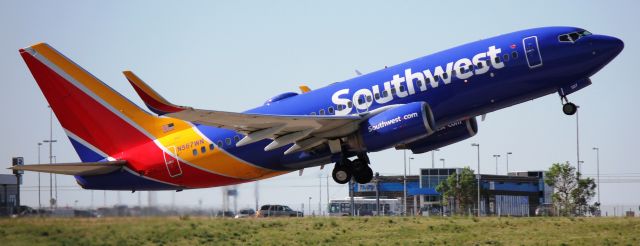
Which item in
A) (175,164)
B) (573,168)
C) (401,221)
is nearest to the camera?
(175,164)

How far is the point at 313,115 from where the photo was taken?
146ft

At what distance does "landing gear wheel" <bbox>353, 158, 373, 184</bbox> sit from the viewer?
152 feet

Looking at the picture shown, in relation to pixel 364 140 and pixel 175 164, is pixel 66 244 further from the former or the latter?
pixel 364 140

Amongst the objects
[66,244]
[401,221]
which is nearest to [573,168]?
[401,221]

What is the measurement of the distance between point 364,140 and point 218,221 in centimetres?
1132

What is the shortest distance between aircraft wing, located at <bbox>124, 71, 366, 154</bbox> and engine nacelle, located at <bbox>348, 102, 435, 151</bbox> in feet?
2.72

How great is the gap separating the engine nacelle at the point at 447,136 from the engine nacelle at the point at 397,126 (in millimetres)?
5543

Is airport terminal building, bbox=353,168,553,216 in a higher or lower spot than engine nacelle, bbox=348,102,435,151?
lower

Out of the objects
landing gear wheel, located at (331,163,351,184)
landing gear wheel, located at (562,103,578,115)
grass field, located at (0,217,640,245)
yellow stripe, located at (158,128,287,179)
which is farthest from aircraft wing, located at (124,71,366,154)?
landing gear wheel, located at (562,103,578,115)

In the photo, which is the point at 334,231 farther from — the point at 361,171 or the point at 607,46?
the point at 607,46

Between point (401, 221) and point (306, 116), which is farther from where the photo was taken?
point (401, 221)

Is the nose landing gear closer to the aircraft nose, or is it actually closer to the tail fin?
the aircraft nose

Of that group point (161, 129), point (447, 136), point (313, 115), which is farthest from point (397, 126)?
point (161, 129)

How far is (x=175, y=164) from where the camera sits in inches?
1881
